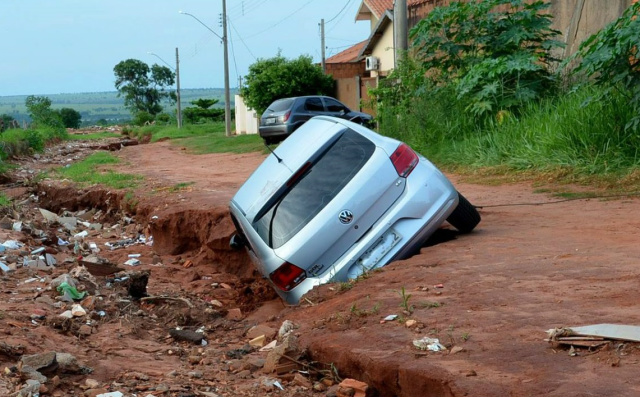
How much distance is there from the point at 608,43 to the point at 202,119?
5956 centimetres

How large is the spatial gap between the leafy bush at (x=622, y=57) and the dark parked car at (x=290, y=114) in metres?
13.5

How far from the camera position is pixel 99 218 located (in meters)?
16.7

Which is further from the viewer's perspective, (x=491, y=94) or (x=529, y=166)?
(x=491, y=94)

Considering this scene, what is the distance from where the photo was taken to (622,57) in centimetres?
1195

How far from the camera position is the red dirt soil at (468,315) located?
4.67 m

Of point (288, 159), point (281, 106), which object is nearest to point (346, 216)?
point (288, 159)

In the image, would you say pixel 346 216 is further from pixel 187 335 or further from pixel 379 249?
pixel 187 335

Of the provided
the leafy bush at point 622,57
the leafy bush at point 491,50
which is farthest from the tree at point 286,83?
the leafy bush at point 622,57

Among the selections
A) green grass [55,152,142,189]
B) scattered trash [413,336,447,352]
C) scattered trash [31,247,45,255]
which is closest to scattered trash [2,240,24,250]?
scattered trash [31,247,45,255]

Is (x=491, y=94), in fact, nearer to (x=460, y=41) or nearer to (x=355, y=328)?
(x=460, y=41)

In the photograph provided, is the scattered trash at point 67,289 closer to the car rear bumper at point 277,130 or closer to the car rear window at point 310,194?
the car rear window at point 310,194

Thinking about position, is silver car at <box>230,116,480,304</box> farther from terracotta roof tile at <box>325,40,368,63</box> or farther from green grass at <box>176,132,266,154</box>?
terracotta roof tile at <box>325,40,368,63</box>

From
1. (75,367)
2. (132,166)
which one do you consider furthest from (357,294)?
(132,166)

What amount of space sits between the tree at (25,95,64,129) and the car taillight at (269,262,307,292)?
46.7 metres
